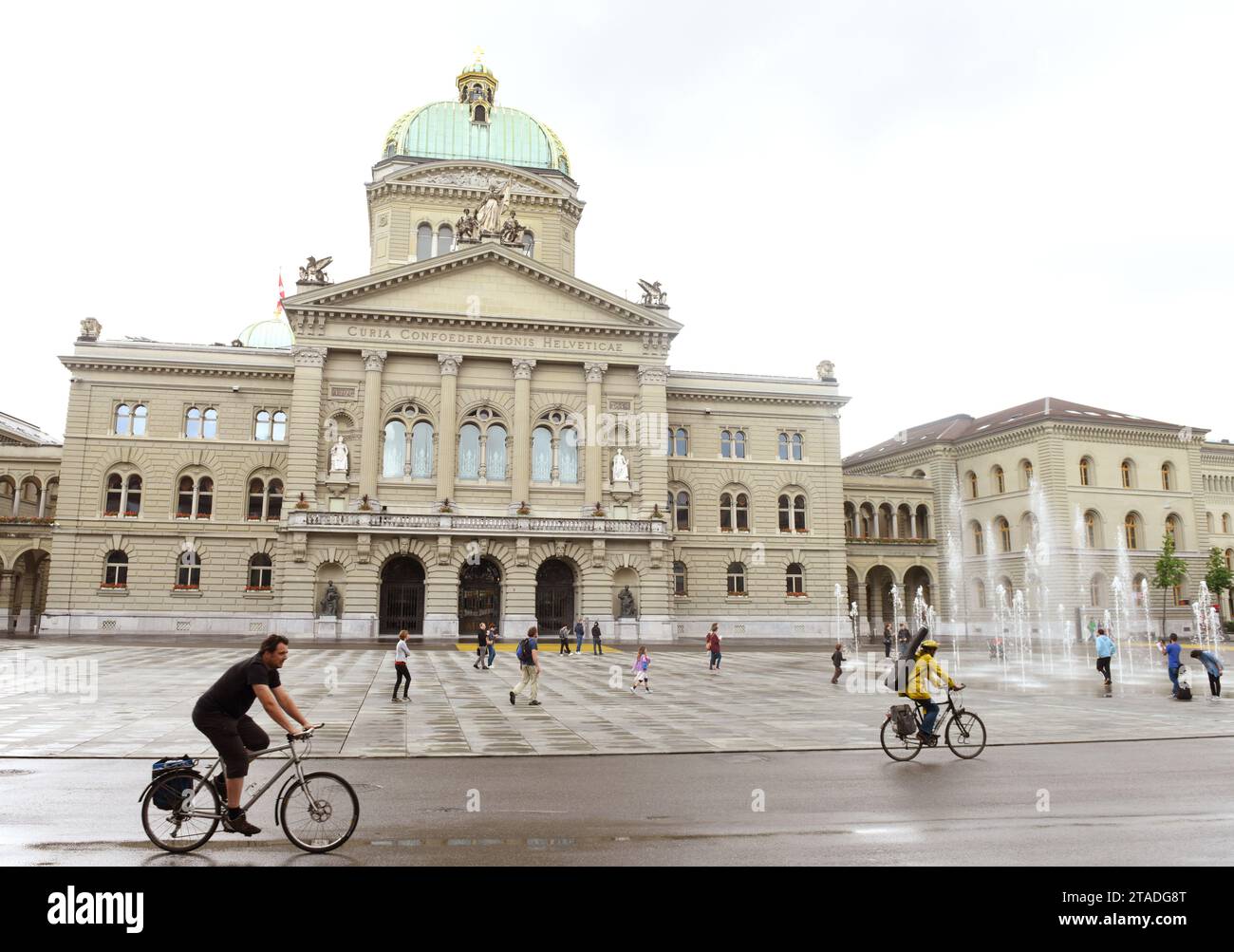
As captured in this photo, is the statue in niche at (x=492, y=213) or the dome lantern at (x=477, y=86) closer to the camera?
the statue in niche at (x=492, y=213)

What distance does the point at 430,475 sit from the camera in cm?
5191

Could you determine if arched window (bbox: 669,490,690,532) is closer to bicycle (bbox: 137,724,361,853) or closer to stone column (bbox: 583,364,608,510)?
stone column (bbox: 583,364,608,510)

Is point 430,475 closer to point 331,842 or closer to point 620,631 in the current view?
point 620,631

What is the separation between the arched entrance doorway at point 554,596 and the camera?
52469 millimetres

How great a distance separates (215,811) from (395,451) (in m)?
44.2

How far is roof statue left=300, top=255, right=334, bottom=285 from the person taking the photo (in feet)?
170

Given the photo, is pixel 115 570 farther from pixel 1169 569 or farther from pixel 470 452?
pixel 1169 569

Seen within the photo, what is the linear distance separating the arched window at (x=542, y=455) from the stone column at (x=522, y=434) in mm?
760

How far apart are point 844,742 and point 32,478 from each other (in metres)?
58.3

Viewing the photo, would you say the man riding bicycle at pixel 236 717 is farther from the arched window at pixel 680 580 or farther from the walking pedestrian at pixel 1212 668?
the arched window at pixel 680 580

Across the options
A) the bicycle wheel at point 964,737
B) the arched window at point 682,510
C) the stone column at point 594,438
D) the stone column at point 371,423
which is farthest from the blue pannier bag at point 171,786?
the arched window at point 682,510

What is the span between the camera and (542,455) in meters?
53.6

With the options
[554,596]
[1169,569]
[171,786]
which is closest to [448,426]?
[554,596]
